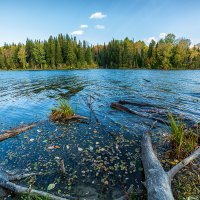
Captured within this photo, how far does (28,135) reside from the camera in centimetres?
838

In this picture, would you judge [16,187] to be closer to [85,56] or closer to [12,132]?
[12,132]

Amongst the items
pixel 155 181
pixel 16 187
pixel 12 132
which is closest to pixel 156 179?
pixel 155 181

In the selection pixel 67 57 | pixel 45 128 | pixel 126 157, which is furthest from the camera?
pixel 67 57

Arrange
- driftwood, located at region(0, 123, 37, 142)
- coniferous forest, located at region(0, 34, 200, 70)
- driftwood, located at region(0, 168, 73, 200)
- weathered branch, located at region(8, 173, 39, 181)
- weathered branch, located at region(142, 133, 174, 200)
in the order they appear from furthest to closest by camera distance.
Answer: coniferous forest, located at region(0, 34, 200, 70)
driftwood, located at region(0, 123, 37, 142)
weathered branch, located at region(8, 173, 39, 181)
driftwood, located at region(0, 168, 73, 200)
weathered branch, located at region(142, 133, 174, 200)

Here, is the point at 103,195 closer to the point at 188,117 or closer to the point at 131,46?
the point at 188,117

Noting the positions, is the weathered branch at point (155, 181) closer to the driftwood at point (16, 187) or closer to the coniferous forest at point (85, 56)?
the driftwood at point (16, 187)

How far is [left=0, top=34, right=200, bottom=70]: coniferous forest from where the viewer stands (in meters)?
84.5

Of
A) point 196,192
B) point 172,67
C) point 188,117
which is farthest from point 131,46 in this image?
point 196,192

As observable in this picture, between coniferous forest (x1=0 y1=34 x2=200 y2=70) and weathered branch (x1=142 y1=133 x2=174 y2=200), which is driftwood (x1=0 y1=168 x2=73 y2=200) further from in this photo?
coniferous forest (x1=0 y1=34 x2=200 y2=70)

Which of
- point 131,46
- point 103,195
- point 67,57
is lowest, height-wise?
point 103,195

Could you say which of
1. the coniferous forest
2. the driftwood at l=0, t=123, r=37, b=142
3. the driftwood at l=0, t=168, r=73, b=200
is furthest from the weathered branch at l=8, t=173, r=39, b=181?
the coniferous forest

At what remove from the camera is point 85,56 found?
343ft

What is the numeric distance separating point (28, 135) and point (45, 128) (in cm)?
105

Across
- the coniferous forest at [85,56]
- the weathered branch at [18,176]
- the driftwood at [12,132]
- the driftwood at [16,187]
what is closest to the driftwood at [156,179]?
the driftwood at [16,187]
